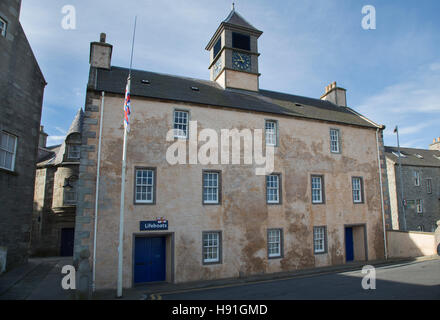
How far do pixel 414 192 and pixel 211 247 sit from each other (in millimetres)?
29809

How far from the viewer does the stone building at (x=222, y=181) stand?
1284 cm

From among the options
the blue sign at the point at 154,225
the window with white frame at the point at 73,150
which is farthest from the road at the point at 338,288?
the window with white frame at the point at 73,150

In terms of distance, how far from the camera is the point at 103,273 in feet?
Answer: 39.4

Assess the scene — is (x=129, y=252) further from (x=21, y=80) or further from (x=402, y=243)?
(x=402, y=243)

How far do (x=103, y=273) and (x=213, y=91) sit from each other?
11727mm

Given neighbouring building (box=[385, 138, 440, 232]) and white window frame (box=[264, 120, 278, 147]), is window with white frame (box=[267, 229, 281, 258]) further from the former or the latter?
neighbouring building (box=[385, 138, 440, 232])

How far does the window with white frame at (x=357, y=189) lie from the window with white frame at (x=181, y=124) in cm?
1165

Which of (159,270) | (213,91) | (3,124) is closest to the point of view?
(159,270)

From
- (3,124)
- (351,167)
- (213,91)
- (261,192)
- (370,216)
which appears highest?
(213,91)

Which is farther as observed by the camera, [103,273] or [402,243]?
[402,243]

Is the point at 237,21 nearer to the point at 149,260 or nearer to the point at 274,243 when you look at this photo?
the point at 274,243

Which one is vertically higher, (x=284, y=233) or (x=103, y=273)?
(x=284, y=233)

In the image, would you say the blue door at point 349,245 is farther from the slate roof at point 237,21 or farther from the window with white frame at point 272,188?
the slate roof at point 237,21
